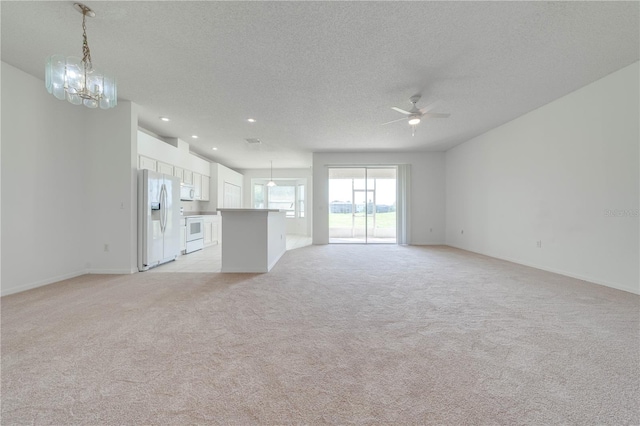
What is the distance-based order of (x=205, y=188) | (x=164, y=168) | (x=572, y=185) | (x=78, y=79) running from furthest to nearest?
(x=205, y=188), (x=164, y=168), (x=572, y=185), (x=78, y=79)

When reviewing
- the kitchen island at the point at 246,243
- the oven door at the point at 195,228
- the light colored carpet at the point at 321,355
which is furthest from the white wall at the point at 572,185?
the oven door at the point at 195,228

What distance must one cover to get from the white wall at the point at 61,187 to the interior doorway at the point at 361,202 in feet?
19.7

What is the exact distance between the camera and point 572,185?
3.83 meters

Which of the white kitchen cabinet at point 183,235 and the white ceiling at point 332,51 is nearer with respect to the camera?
the white ceiling at point 332,51

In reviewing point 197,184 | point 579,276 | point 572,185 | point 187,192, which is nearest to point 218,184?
point 197,184

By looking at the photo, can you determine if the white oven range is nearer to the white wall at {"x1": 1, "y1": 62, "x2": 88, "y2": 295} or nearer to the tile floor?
the tile floor

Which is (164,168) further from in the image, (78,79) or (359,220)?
(359,220)

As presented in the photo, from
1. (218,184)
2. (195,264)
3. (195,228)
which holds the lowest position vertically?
(195,264)

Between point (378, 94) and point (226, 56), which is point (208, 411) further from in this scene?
point (378, 94)

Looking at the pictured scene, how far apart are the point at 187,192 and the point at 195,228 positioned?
950mm

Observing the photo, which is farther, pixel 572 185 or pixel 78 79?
pixel 572 185

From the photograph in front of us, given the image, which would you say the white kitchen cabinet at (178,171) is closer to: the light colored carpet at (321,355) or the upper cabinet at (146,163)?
the upper cabinet at (146,163)

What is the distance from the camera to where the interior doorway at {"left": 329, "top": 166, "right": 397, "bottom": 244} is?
8.90 metres

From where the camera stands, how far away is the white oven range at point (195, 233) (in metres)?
6.16
